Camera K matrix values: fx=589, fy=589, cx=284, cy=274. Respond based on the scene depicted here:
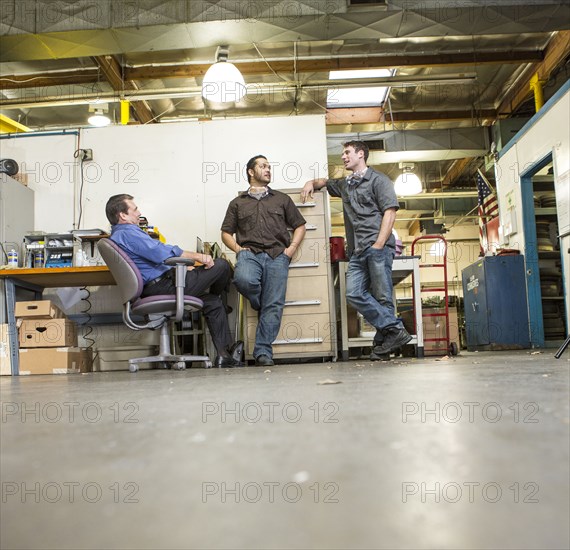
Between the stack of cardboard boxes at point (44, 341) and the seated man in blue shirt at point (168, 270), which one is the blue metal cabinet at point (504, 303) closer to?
the seated man in blue shirt at point (168, 270)

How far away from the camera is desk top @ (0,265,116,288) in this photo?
14.4ft

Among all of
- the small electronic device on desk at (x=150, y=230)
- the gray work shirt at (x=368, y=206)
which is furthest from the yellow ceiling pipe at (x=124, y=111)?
the gray work shirt at (x=368, y=206)

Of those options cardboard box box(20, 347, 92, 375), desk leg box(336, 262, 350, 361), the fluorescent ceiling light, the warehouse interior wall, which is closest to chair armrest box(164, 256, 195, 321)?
cardboard box box(20, 347, 92, 375)

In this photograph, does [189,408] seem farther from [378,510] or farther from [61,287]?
[61,287]

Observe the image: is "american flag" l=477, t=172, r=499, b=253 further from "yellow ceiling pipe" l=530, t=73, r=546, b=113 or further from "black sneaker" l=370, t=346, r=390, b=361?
"black sneaker" l=370, t=346, r=390, b=361

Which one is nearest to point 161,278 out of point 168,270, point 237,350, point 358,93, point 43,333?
point 168,270

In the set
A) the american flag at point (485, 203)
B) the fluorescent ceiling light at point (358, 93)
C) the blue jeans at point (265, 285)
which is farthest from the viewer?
the american flag at point (485, 203)

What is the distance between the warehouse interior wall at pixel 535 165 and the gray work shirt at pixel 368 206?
2397 millimetres

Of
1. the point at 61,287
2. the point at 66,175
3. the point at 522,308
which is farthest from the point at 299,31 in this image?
the point at 522,308

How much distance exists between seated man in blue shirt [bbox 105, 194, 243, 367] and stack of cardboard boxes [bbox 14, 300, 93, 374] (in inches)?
40.1

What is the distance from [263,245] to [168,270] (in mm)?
706

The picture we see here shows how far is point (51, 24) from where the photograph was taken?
4.85 meters

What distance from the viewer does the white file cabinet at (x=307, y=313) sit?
4.33 metres

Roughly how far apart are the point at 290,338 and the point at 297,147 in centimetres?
199
